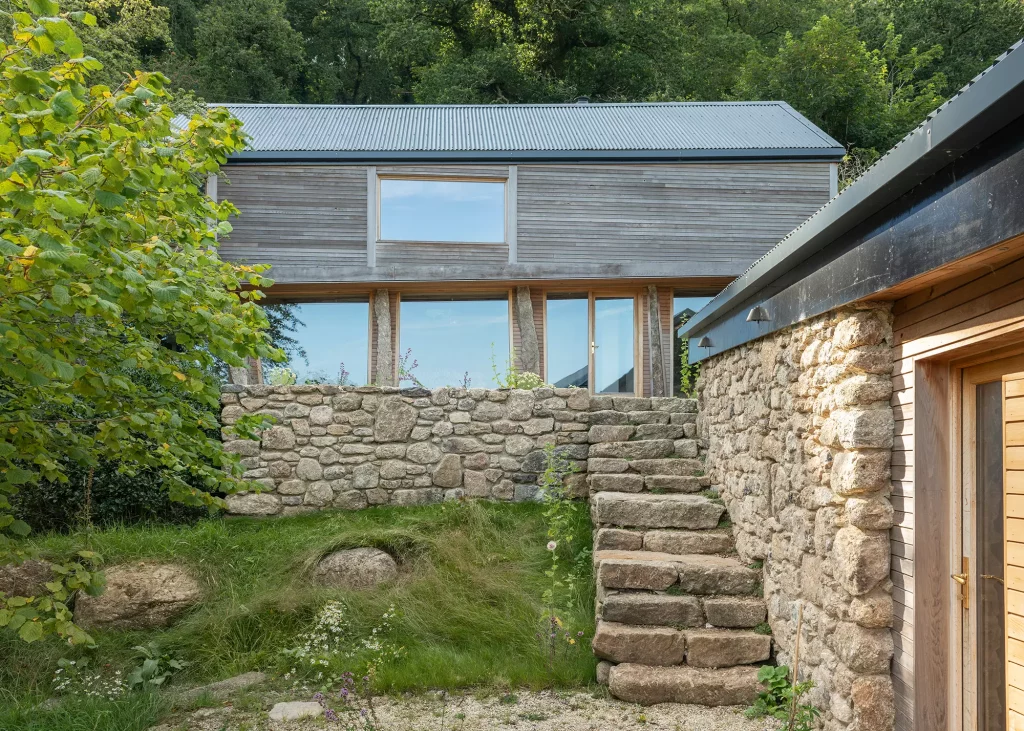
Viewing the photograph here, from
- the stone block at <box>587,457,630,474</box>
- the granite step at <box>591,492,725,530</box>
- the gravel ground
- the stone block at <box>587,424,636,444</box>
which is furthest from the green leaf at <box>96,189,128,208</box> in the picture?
the stone block at <box>587,424,636,444</box>

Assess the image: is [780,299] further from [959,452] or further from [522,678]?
[522,678]

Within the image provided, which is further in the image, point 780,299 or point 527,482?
point 527,482

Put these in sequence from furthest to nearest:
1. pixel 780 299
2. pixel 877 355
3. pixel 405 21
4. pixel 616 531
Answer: pixel 405 21 → pixel 616 531 → pixel 780 299 → pixel 877 355

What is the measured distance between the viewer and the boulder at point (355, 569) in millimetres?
6239

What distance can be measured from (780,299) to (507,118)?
10.3m

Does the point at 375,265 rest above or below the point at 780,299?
above

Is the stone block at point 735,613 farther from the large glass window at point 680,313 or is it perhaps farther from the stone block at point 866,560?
the large glass window at point 680,313

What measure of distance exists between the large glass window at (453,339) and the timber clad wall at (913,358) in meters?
8.66

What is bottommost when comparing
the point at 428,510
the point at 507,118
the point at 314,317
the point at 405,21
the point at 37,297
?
the point at 428,510

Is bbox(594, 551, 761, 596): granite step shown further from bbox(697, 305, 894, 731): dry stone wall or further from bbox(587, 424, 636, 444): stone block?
bbox(587, 424, 636, 444): stone block

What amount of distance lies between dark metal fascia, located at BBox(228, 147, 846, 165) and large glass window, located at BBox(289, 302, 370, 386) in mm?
2185

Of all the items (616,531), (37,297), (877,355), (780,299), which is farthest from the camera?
(616,531)

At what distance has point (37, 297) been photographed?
310cm

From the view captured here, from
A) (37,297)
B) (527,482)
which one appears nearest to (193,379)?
(37,297)
